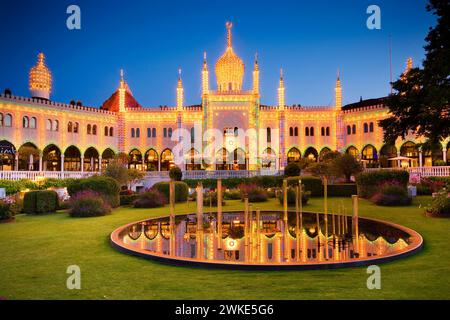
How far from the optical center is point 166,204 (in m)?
24.0

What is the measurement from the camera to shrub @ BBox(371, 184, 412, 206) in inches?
792

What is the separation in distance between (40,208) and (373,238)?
1667cm

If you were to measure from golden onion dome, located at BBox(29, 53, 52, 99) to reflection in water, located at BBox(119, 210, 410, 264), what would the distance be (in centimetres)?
4481

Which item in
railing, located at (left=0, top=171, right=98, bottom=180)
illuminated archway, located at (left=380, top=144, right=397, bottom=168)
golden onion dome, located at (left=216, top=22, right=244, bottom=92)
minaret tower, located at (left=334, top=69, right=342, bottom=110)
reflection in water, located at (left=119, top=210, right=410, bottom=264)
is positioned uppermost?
golden onion dome, located at (left=216, top=22, right=244, bottom=92)

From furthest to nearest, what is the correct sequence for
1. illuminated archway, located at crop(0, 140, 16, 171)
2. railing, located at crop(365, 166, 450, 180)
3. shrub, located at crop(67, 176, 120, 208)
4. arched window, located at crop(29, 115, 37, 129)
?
arched window, located at crop(29, 115, 37, 129)
illuminated archway, located at crop(0, 140, 16, 171)
railing, located at crop(365, 166, 450, 180)
shrub, located at crop(67, 176, 120, 208)

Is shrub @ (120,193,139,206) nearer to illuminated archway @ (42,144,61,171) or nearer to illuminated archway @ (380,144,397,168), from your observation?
illuminated archway @ (42,144,61,171)

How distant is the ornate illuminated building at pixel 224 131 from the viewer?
1966 inches

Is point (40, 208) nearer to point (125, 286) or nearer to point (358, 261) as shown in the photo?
point (125, 286)

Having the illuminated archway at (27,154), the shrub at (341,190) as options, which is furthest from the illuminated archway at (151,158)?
the shrub at (341,190)

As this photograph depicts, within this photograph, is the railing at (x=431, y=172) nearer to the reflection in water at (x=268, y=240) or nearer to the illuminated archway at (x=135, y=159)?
the reflection in water at (x=268, y=240)

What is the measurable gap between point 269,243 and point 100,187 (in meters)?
12.7

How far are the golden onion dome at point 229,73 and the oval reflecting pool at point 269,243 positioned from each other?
1677 inches

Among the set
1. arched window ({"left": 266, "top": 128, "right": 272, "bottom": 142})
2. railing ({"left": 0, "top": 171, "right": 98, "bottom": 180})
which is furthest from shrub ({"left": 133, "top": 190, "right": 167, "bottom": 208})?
arched window ({"left": 266, "top": 128, "right": 272, "bottom": 142})
